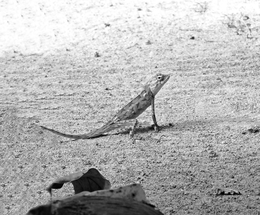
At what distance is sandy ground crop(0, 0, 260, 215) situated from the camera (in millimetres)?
4996

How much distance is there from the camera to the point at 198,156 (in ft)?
18.1

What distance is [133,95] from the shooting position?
7.46m

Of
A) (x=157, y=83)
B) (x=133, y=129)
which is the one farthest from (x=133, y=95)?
(x=133, y=129)

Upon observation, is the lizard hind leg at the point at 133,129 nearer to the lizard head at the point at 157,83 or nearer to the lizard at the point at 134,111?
the lizard at the point at 134,111

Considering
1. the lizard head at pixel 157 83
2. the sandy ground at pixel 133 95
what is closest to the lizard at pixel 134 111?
the lizard head at pixel 157 83

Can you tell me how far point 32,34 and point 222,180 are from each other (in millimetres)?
5725

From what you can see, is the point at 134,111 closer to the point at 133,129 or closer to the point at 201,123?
the point at 133,129

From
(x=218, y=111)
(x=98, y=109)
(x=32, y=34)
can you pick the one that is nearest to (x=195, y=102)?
(x=218, y=111)

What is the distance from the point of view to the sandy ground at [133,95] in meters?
5.00

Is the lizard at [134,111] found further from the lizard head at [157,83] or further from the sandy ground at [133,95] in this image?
the sandy ground at [133,95]

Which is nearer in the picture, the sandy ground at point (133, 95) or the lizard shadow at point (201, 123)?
the sandy ground at point (133, 95)

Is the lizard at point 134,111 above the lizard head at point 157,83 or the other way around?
the other way around

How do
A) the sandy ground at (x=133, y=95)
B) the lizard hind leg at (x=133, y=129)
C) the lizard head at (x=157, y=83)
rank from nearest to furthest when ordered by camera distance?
the sandy ground at (x=133, y=95)
the lizard hind leg at (x=133, y=129)
the lizard head at (x=157, y=83)

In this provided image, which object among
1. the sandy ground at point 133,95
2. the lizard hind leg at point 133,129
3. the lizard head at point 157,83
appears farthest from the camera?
the lizard head at point 157,83
